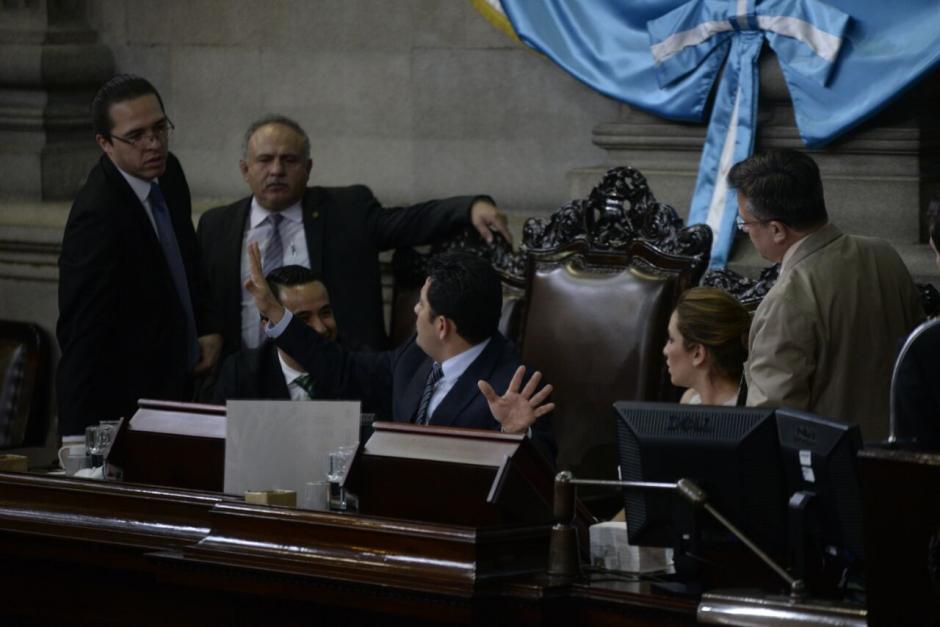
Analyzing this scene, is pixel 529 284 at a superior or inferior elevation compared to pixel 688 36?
inferior

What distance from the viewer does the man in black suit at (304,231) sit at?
17.4 ft

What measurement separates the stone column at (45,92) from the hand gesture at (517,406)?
11.3 feet

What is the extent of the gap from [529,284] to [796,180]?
1.48 meters

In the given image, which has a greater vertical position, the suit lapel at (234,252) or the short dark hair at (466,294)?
the suit lapel at (234,252)

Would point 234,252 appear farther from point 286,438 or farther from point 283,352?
point 286,438

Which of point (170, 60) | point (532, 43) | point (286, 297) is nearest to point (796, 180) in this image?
point (286, 297)

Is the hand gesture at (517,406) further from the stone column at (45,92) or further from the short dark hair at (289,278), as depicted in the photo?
the stone column at (45,92)

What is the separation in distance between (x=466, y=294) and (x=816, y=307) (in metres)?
0.83

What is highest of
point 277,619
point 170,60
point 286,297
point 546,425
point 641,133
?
point 170,60

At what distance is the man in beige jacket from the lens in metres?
3.71

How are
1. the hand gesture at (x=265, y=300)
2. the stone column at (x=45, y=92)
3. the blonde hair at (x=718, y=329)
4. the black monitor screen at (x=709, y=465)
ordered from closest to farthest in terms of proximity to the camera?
the black monitor screen at (x=709, y=465)
the blonde hair at (x=718, y=329)
the hand gesture at (x=265, y=300)
the stone column at (x=45, y=92)

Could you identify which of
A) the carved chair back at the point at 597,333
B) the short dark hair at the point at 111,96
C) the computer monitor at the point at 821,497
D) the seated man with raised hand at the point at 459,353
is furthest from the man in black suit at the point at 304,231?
the computer monitor at the point at 821,497

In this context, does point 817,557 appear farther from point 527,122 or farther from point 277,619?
point 527,122

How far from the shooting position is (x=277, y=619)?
3400 millimetres
